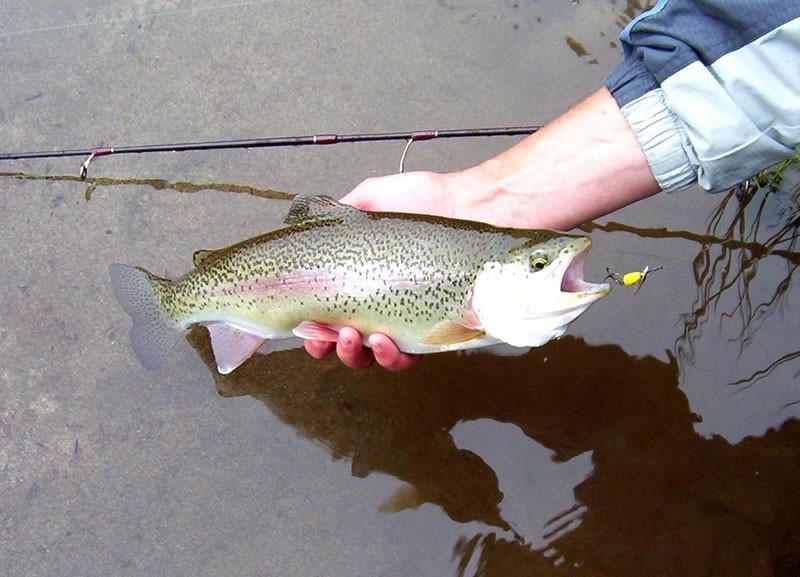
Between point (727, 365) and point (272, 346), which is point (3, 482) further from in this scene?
point (727, 365)

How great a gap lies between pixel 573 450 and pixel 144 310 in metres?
1.74

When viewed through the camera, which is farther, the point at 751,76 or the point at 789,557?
the point at 789,557

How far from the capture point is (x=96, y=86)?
3441 mm

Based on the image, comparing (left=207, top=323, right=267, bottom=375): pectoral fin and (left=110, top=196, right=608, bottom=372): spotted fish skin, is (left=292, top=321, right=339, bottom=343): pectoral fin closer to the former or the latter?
(left=110, top=196, right=608, bottom=372): spotted fish skin

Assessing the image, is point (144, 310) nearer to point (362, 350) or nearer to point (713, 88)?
point (362, 350)

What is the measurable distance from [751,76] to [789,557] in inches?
68.4

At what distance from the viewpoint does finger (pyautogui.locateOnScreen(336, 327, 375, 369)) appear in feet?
7.91

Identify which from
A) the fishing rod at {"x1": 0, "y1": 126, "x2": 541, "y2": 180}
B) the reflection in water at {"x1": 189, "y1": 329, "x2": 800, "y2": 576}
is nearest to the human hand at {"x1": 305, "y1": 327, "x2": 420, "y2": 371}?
the reflection in water at {"x1": 189, "y1": 329, "x2": 800, "y2": 576}

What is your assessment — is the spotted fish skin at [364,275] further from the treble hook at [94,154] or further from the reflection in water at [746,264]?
the reflection in water at [746,264]

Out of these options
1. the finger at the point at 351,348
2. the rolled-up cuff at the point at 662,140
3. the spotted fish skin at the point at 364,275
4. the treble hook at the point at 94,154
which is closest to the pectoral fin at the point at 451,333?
the spotted fish skin at the point at 364,275

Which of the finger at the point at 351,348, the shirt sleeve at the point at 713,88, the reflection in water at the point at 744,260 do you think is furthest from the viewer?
the reflection in water at the point at 744,260

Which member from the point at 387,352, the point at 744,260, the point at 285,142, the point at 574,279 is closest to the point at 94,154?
the point at 285,142

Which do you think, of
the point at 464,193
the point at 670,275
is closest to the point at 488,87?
the point at 464,193

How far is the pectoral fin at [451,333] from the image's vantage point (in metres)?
2.30
